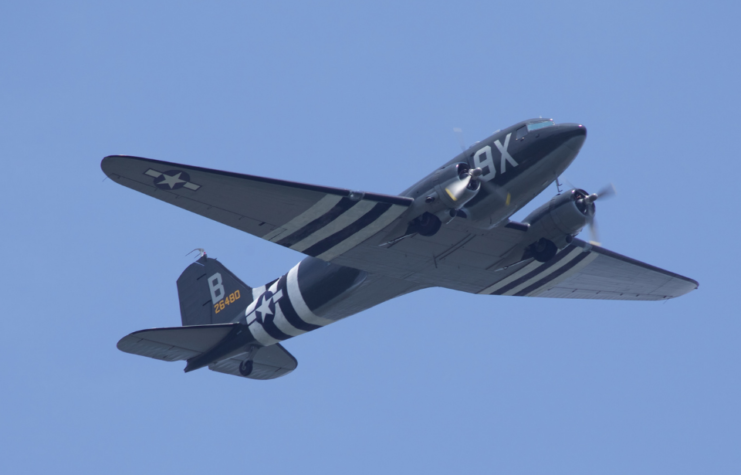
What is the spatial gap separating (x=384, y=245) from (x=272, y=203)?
12.1ft

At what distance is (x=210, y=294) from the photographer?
33500 millimetres

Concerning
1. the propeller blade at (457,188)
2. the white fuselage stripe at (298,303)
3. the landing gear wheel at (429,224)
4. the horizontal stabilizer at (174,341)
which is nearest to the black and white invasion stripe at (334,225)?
the landing gear wheel at (429,224)

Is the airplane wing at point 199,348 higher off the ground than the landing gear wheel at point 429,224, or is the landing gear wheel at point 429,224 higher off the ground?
the landing gear wheel at point 429,224

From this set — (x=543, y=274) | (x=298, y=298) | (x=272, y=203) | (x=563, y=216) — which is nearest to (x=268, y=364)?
(x=298, y=298)

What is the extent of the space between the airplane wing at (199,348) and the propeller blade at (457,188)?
10894 mm

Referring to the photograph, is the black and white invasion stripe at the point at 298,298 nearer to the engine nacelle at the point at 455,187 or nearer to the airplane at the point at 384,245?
the airplane at the point at 384,245

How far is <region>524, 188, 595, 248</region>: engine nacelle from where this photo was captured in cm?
2628

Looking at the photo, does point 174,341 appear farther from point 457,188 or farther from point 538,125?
point 538,125

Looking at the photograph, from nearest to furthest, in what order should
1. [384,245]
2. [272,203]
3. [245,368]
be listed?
[272,203] → [384,245] → [245,368]

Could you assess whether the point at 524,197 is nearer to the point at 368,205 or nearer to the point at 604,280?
the point at 368,205

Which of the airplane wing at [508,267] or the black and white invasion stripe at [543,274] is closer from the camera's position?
the airplane wing at [508,267]

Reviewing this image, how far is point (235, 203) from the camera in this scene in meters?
23.5

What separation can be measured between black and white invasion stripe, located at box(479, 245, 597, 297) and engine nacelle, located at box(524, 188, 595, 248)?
2854 mm

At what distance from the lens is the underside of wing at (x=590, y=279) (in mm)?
30219
